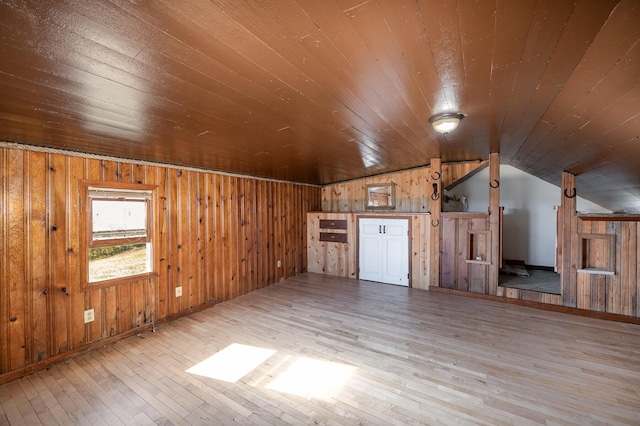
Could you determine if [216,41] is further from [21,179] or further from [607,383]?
[607,383]

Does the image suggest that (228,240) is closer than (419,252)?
Yes

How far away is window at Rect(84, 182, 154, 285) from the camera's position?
9.29ft

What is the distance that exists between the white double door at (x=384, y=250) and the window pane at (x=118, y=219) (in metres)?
3.74

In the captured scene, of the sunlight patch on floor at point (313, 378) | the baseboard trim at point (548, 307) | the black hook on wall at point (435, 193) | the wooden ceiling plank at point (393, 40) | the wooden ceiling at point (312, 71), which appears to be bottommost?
the sunlight patch on floor at point (313, 378)

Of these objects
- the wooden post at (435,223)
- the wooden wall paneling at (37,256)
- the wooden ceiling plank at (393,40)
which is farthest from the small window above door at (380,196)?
the wooden wall paneling at (37,256)

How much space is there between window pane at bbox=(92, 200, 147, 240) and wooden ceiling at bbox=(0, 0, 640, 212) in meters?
0.66

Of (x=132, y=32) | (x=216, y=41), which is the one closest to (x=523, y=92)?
(x=216, y=41)

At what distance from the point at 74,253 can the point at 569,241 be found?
593 cm

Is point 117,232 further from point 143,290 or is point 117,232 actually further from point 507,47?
point 507,47

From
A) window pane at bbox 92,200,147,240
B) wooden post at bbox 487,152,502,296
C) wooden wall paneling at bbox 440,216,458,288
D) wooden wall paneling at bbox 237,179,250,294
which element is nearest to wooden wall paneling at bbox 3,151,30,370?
window pane at bbox 92,200,147,240

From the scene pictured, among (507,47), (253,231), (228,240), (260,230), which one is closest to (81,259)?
(228,240)

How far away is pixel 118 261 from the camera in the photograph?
304 cm

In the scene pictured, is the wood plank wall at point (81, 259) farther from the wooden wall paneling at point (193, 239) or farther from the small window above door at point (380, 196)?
the small window above door at point (380, 196)

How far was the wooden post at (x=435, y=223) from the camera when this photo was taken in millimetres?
4594
